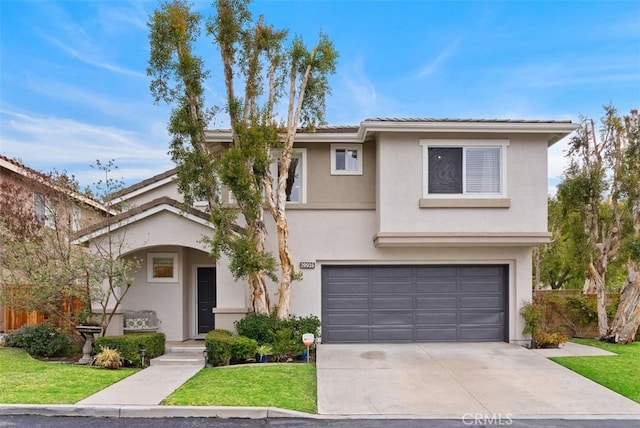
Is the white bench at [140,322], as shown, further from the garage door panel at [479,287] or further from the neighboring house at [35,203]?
the garage door panel at [479,287]

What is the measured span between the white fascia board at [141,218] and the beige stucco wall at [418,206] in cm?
460

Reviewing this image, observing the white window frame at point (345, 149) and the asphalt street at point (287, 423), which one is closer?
the asphalt street at point (287, 423)

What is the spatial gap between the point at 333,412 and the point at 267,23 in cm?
883

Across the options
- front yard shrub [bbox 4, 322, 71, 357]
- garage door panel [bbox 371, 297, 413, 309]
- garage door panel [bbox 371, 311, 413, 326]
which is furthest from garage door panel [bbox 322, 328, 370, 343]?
front yard shrub [bbox 4, 322, 71, 357]

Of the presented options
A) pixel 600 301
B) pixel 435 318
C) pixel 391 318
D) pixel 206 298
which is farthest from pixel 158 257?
pixel 600 301

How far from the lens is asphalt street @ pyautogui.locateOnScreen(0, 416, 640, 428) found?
21.9 feet

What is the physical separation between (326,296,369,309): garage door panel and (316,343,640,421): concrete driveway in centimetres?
136

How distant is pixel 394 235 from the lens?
1204cm

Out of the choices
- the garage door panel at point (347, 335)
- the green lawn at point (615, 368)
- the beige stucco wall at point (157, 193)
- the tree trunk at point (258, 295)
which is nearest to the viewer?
the green lawn at point (615, 368)

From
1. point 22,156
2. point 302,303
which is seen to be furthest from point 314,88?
point 22,156

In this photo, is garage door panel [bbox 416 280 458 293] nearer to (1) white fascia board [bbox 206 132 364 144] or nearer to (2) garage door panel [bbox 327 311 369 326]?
(2) garage door panel [bbox 327 311 369 326]

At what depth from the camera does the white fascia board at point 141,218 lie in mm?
11617

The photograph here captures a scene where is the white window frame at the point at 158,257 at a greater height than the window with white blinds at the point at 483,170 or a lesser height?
lesser

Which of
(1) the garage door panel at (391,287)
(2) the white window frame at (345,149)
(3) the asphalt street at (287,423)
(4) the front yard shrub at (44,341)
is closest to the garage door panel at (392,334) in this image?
(1) the garage door panel at (391,287)
